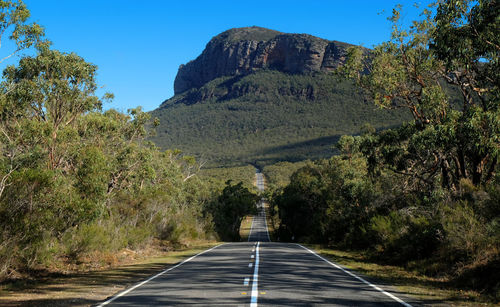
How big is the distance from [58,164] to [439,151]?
16.3 meters

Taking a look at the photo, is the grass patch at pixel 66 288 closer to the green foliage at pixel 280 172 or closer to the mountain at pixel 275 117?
the mountain at pixel 275 117

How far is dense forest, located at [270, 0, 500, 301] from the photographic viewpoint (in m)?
12.4

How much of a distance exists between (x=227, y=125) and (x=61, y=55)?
398ft

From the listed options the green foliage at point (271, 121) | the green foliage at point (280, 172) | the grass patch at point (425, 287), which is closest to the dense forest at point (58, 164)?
the grass patch at point (425, 287)

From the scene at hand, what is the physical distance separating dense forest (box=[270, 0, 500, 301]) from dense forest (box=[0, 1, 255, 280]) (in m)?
12.8

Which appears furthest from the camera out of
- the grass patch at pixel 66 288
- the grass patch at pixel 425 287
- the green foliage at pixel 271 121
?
the green foliage at pixel 271 121

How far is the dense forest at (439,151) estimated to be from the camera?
1236 centimetres

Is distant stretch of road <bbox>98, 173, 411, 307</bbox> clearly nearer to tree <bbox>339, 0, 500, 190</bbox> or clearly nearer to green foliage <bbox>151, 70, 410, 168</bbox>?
tree <bbox>339, 0, 500, 190</bbox>

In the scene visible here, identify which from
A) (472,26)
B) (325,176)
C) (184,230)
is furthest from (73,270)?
(325,176)

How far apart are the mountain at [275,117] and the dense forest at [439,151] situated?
6766 cm

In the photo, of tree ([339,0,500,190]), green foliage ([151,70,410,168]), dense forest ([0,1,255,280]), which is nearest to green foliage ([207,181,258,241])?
green foliage ([151,70,410,168])

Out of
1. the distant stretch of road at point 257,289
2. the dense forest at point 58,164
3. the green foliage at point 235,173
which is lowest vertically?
the distant stretch of road at point 257,289

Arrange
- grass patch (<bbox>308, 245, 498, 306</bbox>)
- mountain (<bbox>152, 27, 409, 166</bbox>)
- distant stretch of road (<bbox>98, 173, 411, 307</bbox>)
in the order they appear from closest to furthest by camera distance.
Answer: distant stretch of road (<bbox>98, 173, 411, 307</bbox>)
grass patch (<bbox>308, 245, 498, 306</bbox>)
mountain (<bbox>152, 27, 409, 166</bbox>)

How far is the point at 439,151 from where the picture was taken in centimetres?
1795
